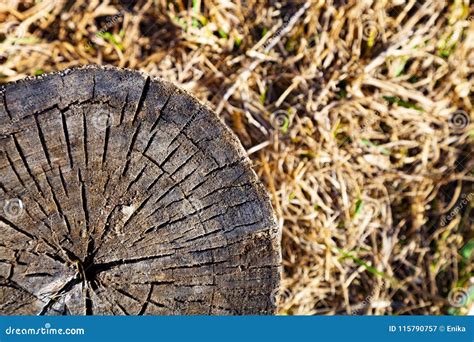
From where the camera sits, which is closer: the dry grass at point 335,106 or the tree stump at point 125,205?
the tree stump at point 125,205

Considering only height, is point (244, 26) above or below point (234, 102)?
above

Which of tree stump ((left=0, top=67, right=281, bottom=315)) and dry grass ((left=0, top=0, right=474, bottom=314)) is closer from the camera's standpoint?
tree stump ((left=0, top=67, right=281, bottom=315))

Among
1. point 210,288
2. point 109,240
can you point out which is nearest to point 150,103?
point 109,240

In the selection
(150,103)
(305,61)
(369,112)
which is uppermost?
(305,61)

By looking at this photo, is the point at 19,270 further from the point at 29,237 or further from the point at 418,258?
the point at 418,258
